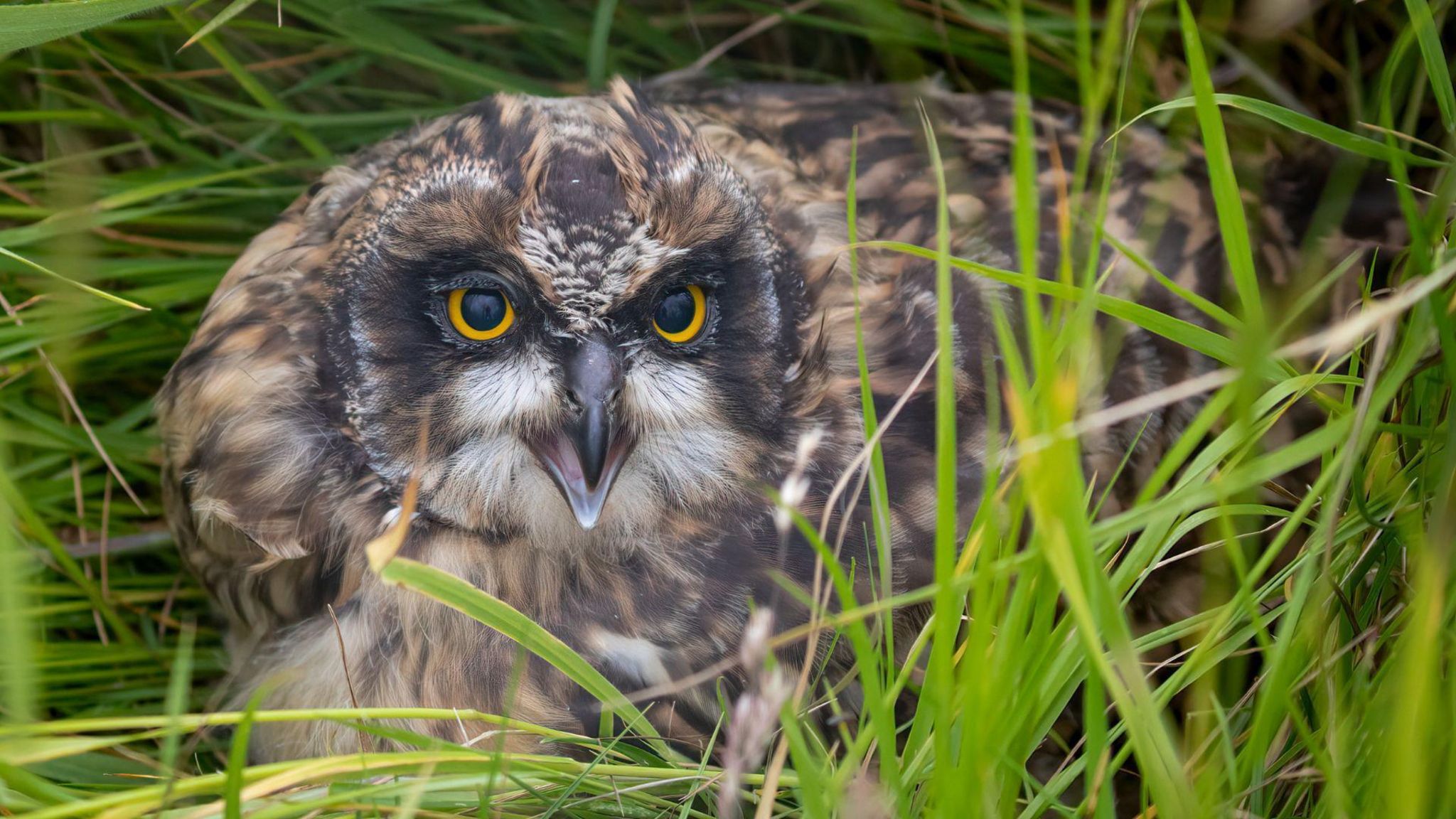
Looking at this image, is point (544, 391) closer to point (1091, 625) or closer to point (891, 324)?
point (891, 324)

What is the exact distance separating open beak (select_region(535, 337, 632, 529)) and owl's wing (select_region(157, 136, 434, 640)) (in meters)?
0.30

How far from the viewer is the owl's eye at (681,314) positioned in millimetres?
1519

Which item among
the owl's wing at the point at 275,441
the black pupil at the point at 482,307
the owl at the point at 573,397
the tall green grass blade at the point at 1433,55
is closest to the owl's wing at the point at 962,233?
the owl at the point at 573,397

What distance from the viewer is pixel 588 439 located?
1.46 meters

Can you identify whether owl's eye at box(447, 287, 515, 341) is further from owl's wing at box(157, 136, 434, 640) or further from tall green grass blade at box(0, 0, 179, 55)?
tall green grass blade at box(0, 0, 179, 55)

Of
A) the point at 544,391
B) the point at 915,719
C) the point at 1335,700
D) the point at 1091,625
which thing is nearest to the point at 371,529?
the point at 544,391

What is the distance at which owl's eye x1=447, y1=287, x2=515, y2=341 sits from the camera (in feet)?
4.88

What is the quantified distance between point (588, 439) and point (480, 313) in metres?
0.21

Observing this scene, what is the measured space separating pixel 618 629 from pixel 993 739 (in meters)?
0.65

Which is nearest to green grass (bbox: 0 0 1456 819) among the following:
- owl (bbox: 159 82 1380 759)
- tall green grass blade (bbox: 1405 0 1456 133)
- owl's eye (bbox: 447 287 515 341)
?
tall green grass blade (bbox: 1405 0 1456 133)

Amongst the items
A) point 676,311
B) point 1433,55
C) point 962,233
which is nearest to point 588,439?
point 676,311

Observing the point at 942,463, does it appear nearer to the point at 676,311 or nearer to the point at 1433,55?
the point at 676,311

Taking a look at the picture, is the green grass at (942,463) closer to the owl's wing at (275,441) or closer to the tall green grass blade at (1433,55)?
the tall green grass blade at (1433,55)

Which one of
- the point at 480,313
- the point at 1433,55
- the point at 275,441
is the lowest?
the point at 275,441
